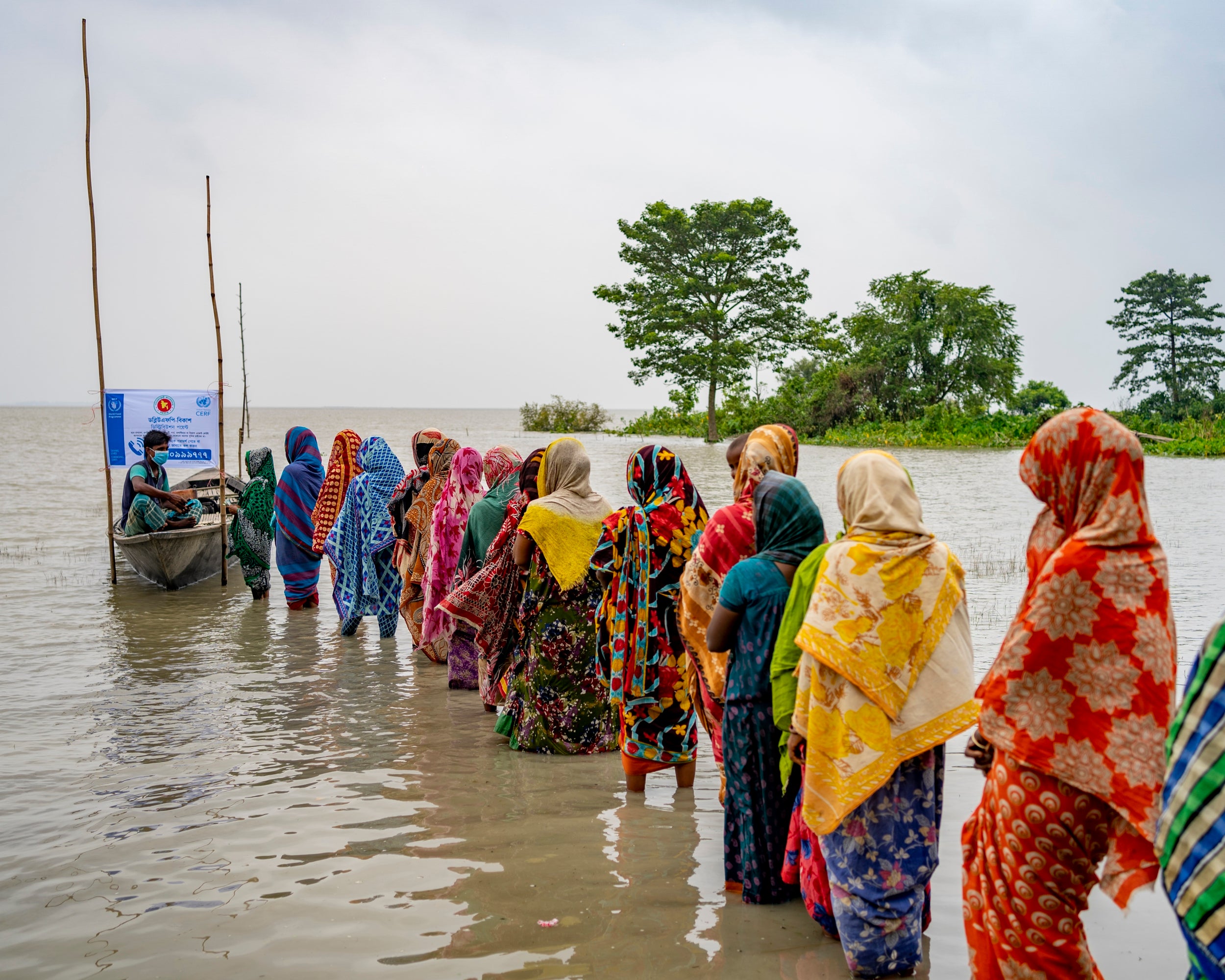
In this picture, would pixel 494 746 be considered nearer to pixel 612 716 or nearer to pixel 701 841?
pixel 612 716

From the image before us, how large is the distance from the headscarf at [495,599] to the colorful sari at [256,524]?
18.0 feet

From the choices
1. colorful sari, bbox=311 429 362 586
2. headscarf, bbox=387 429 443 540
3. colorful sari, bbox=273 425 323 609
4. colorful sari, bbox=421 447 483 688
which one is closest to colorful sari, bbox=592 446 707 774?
colorful sari, bbox=421 447 483 688

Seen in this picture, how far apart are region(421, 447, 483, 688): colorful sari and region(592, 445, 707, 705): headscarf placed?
2.74m

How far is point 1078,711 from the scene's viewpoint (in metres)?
2.33

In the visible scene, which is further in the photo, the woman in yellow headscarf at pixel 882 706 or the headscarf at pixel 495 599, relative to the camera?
the headscarf at pixel 495 599

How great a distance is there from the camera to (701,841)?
4.12 meters

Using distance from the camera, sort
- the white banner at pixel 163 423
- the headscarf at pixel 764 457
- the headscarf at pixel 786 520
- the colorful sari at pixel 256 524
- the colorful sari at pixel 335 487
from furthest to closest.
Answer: the white banner at pixel 163 423 → the colorful sari at pixel 256 524 → the colorful sari at pixel 335 487 → the headscarf at pixel 764 457 → the headscarf at pixel 786 520

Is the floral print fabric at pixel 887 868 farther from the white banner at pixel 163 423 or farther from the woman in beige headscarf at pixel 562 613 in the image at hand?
the white banner at pixel 163 423

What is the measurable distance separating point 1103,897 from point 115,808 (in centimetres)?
407

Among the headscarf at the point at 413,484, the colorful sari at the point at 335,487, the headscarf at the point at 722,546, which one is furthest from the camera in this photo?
the colorful sari at the point at 335,487

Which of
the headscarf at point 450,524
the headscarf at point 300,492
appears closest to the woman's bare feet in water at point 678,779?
the headscarf at point 450,524

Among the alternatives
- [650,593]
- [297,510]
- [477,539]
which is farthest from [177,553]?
[650,593]

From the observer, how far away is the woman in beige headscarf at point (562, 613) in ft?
17.0

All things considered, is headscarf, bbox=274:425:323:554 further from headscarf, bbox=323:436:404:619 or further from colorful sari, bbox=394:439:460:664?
colorful sari, bbox=394:439:460:664
